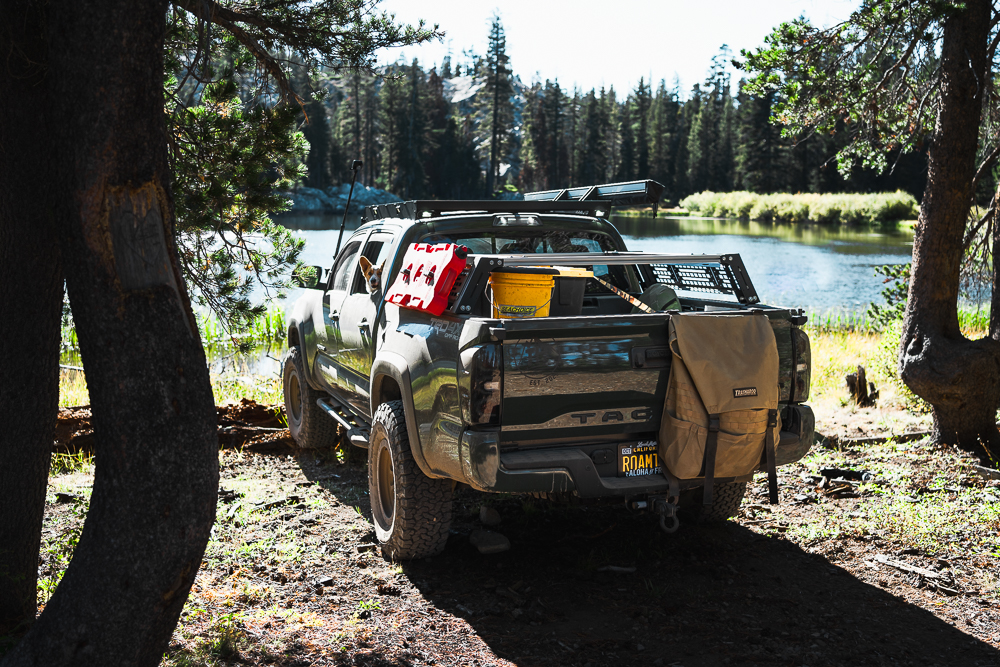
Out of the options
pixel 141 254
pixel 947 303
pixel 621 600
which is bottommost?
pixel 621 600

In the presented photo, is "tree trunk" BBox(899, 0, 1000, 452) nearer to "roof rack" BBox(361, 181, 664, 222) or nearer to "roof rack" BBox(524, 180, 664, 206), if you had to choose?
"roof rack" BBox(524, 180, 664, 206)

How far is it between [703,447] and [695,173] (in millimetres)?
95539

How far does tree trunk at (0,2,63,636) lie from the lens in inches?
141

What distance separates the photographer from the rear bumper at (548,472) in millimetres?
4082

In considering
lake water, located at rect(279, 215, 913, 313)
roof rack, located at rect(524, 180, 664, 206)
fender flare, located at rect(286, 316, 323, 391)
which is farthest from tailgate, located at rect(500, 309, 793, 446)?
lake water, located at rect(279, 215, 913, 313)

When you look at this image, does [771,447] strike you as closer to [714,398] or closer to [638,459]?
[714,398]

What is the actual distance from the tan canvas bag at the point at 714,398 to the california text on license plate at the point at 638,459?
0.18 feet

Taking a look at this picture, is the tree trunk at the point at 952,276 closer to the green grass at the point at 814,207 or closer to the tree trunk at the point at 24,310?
the tree trunk at the point at 24,310

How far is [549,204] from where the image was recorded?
229 inches

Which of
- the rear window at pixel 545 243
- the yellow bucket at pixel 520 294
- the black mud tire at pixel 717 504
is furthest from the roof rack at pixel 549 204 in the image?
the black mud tire at pixel 717 504

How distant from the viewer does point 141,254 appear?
9.85 ft

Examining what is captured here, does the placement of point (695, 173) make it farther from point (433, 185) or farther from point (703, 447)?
point (703, 447)

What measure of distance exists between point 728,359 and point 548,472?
1.10m

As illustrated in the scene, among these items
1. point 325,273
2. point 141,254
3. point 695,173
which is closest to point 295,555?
point 141,254
